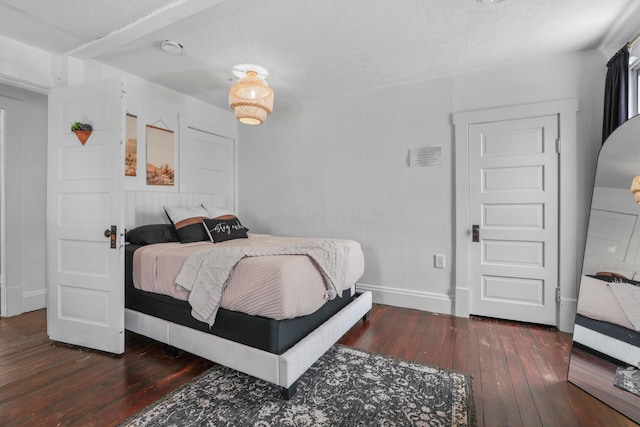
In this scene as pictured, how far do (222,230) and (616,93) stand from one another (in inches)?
144

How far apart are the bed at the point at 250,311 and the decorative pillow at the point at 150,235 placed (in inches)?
3.2

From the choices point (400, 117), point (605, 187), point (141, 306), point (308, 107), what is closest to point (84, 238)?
point (141, 306)

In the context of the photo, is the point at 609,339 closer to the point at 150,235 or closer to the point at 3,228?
the point at 150,235

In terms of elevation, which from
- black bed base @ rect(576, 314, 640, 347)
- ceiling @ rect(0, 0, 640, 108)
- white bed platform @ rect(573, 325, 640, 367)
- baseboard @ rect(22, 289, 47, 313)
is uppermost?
ceiling @ rect(0, 0, 640, 108)

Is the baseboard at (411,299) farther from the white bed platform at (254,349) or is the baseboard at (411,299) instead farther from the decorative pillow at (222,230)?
the decorative pillow at (222,230)

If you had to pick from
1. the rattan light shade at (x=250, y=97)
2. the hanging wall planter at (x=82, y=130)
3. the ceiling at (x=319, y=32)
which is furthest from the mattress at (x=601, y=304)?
the hanging wall planter at (x=82, y=130)

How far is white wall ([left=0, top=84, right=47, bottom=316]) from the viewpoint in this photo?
318 centimetres

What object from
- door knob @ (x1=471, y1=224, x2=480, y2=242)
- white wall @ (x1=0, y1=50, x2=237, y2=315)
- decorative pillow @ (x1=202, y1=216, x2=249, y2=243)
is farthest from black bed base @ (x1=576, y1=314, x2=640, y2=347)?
white wall @ (x1=0, y1=50, x2=237, y2=315)

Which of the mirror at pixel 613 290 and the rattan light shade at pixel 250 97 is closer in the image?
the mirror at pixel 613 290

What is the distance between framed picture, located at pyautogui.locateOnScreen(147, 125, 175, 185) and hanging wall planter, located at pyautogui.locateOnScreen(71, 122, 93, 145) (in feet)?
3.27

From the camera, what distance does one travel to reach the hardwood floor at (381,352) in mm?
1628

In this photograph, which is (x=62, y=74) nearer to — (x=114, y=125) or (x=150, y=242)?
(x=114, y=125)

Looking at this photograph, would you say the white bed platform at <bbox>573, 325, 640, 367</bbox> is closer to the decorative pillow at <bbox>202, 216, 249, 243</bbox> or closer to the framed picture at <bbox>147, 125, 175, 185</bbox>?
the decorative pillow at <bbox>202, 216, 249, 243</bbox>

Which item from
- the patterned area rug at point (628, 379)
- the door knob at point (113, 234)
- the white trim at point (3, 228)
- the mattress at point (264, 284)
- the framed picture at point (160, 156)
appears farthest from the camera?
the framed picture at point (160, 156)
